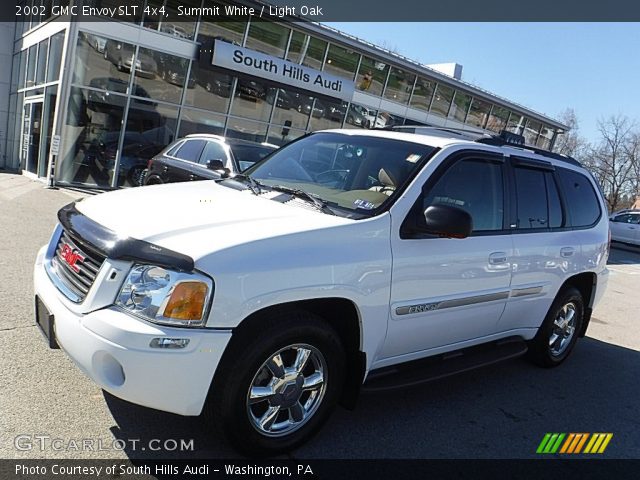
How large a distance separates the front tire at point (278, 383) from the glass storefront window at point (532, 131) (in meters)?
28.4

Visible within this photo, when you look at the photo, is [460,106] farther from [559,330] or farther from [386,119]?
[559,330]

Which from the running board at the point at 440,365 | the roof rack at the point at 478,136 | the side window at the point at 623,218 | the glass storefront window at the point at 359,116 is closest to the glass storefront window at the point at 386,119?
the glass storefront window at the point at 359,116

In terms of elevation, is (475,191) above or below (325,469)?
above

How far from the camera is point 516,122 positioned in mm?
27688

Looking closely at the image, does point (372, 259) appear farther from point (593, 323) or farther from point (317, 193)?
point (593, 323)

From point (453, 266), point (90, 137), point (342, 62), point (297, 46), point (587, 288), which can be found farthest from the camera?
point (342, 62)

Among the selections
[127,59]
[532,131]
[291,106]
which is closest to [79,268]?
[127,59]

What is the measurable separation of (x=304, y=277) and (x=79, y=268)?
122 cm

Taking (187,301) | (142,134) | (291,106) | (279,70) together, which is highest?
(279,70)

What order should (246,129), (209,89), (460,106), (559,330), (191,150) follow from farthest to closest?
1. (460,106)
2. (246,129)
3. (209,89)
4. (191,150)
5. (559,330)

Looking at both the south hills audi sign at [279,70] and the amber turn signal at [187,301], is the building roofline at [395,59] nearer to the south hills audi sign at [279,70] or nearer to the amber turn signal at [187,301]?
the south hills audi sign at [279,70]

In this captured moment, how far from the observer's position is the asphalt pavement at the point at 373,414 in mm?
2836

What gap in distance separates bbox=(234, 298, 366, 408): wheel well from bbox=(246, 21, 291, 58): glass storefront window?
14.7m

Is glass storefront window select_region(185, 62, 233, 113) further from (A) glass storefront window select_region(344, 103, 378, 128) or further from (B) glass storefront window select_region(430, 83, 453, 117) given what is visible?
(B) glass storefront window select_region(430, 83, 453, 117)
